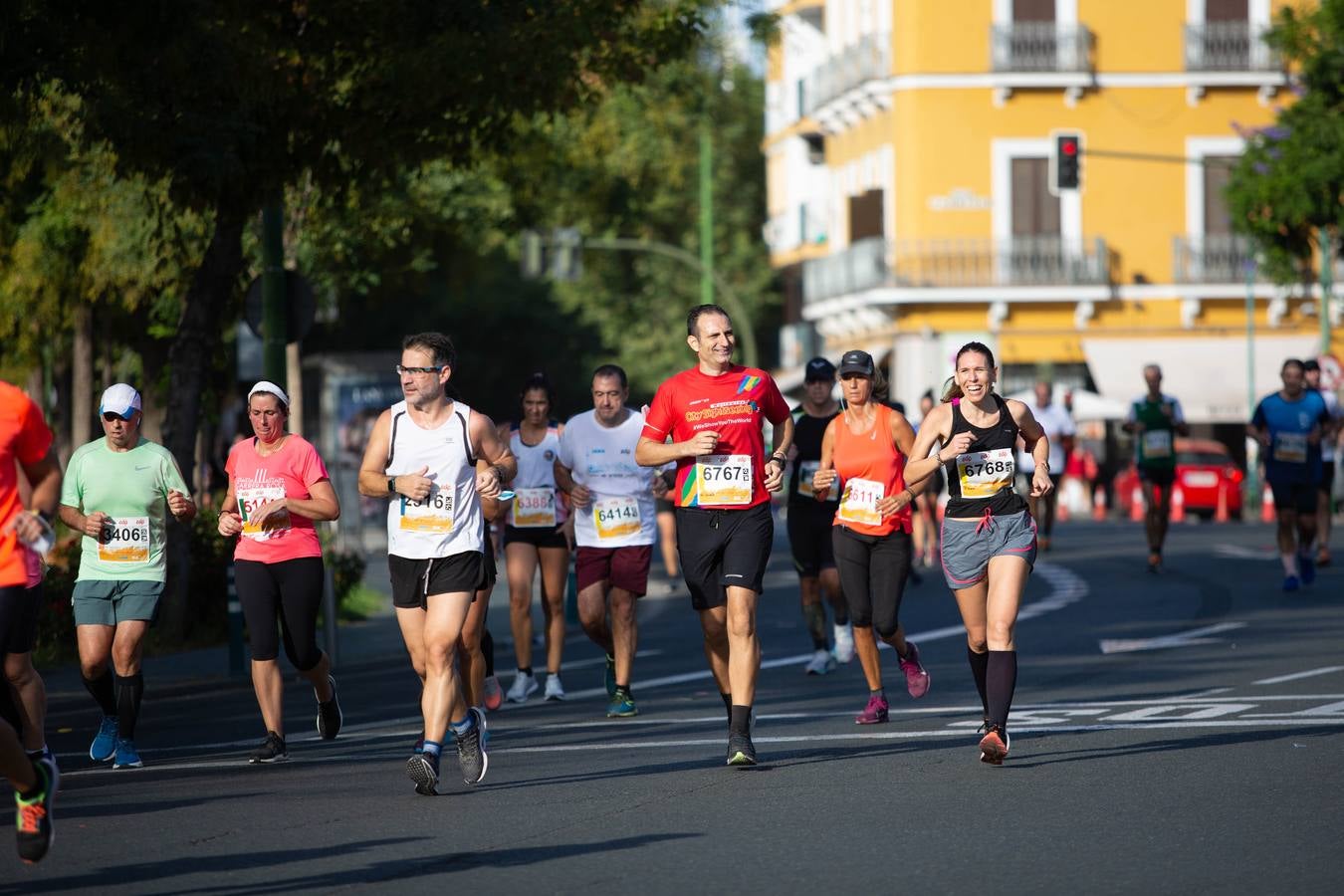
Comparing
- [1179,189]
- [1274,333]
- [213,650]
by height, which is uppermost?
[1179,189]

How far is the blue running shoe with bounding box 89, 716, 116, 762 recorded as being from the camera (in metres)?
11.8

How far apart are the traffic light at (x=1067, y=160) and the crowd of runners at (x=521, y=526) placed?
80.1ft

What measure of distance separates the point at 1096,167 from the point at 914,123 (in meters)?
4.14

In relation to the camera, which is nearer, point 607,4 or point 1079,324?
point 607,4

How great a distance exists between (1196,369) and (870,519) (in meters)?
41.3

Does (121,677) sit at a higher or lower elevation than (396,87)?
lower

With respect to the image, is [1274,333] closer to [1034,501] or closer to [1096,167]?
[1096,167]

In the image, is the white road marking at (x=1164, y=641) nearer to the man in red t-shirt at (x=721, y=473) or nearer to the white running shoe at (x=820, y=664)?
the white running shoe at (x=820, y=664)

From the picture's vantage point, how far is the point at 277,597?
1168 cm

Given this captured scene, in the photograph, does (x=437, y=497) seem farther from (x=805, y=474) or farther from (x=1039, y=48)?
(x=1039, y=48)

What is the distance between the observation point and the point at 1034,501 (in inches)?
1093

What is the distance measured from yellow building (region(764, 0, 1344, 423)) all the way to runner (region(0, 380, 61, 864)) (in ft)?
143

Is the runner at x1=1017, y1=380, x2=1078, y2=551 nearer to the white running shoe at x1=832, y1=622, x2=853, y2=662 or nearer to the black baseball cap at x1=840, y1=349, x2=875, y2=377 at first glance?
the white running shoe at x1=832, y1=622, x2=853, y2=662

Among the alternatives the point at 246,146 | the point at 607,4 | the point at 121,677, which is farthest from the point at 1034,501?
the point at 121,677
